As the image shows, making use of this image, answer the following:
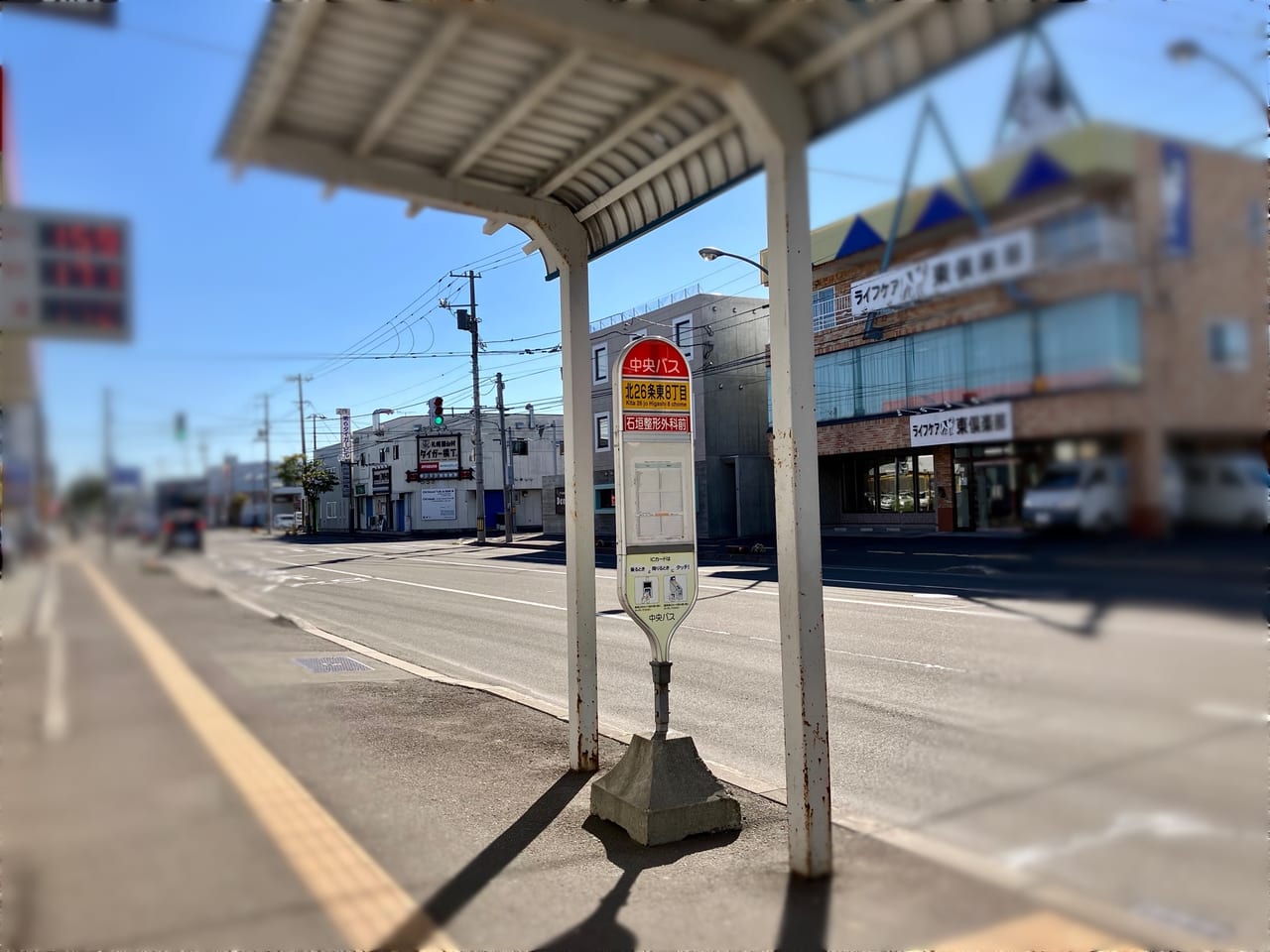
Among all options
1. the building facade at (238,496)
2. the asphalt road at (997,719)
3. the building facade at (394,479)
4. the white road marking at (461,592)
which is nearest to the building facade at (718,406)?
the white road marking at (461,592)

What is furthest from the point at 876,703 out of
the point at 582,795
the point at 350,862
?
the point at 350,862

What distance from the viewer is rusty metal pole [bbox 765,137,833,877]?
3.38 meters

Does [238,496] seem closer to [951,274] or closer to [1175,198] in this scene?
[951,274]

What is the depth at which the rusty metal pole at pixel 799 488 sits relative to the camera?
11.1ft

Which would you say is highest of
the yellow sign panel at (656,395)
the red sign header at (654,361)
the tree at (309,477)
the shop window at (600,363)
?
the shop window at (600,363)

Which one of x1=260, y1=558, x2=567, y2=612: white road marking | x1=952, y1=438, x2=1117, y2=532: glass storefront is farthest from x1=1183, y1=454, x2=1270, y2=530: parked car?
x1=260, y1=558, x2=567, y2=612: white road marking

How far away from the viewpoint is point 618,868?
3.65m

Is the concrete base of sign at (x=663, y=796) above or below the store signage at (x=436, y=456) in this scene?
below

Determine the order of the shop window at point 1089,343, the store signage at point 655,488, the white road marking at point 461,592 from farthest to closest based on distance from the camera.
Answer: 1. the white road marking at point 461,592
2. the store signage at point 655,488
3. the shop window at point 1089,343

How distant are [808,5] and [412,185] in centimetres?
214

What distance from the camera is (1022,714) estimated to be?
2062mm

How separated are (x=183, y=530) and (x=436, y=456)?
16.9ft

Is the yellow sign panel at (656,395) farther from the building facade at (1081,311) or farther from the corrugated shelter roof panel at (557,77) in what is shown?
the building facade at (1081,311)

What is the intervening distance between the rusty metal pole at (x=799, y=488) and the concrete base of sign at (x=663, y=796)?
635 millimetres
